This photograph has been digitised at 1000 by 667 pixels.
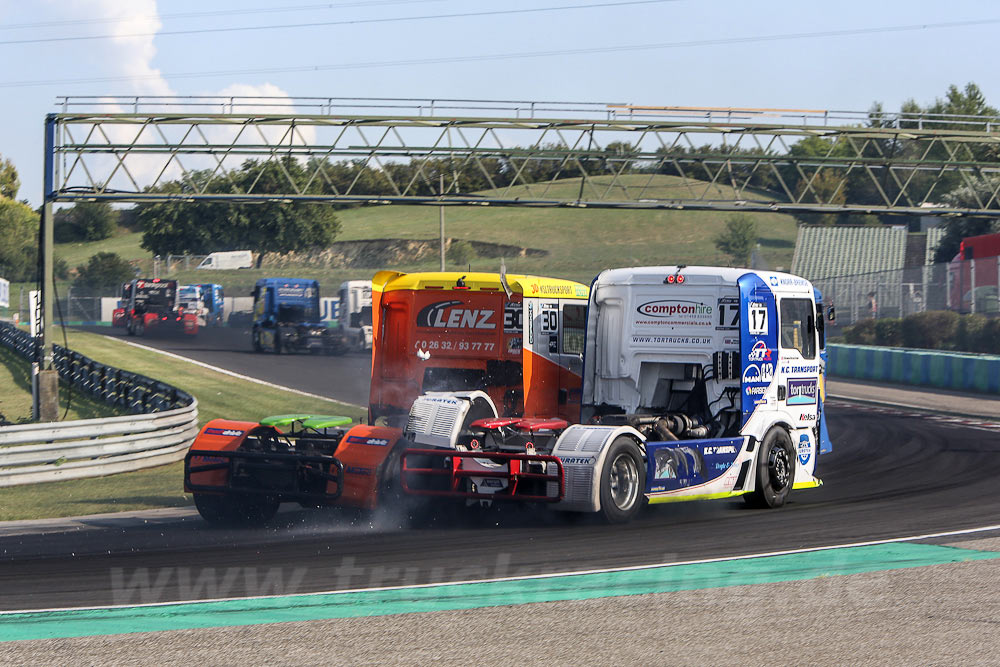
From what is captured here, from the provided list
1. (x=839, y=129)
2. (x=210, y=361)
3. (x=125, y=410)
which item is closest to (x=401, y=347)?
(x=125, y=410)

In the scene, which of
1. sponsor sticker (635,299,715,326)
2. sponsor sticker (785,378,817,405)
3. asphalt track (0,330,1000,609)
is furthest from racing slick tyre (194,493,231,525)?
sponsor sticker (785,378,817,405)

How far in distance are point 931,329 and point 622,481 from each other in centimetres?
3488

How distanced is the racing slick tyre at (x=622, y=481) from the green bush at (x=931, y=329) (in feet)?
110

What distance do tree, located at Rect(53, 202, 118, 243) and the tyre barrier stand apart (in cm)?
10282

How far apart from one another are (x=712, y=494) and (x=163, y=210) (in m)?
89.8

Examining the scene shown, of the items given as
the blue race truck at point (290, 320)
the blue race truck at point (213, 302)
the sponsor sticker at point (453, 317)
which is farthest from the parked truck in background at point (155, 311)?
the sponsor sticker at point (453, 317)

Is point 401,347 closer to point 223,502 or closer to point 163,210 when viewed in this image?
point 223,502

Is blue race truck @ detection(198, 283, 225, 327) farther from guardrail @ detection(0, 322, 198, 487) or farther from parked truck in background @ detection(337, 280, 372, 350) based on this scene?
guardrail @ detection(0, 322, 198, 487)

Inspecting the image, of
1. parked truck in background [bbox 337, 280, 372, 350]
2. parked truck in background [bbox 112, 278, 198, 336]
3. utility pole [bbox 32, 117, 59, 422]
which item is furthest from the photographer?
parked truck in background [bbox 112, 278, 198, 336]

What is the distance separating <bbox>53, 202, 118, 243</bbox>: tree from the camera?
127 meters

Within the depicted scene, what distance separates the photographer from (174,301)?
60.0m

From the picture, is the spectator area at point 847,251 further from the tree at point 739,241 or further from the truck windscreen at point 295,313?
the truck windscreen at point 295,313

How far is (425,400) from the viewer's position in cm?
1270

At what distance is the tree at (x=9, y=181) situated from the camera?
468 feet
